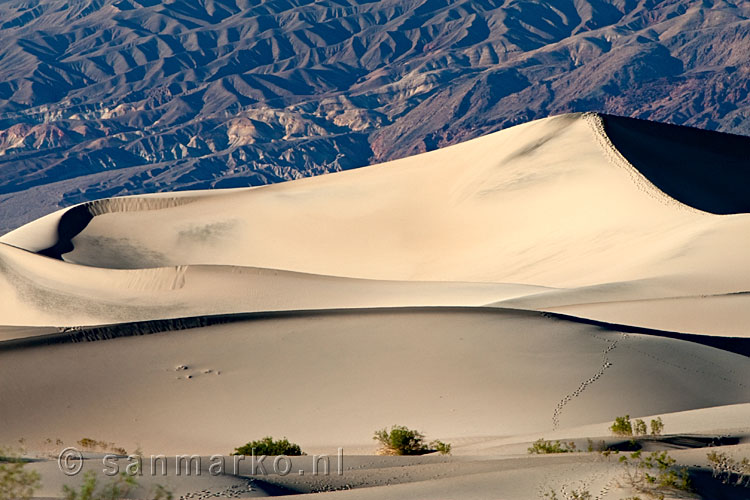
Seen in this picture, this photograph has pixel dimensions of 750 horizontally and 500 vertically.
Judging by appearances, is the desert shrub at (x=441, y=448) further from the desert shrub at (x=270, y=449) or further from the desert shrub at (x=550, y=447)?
the desert shrub at (x=270, y=449)

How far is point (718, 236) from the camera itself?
3141 cm

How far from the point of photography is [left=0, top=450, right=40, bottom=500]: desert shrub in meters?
9.29

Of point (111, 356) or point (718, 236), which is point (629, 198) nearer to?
point (718, 236)

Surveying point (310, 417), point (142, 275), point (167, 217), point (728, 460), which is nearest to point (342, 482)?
point (728, 460)

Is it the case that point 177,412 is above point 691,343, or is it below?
below

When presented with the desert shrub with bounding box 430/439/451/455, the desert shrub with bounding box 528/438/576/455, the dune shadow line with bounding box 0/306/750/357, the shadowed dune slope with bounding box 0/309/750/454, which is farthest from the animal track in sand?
the desert shrub with bounding box 528/438/576/455

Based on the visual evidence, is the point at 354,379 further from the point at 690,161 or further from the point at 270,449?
the point at 690,161

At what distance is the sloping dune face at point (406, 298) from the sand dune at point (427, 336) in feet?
0.19

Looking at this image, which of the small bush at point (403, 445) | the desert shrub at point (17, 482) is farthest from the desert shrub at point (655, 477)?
the desert shrub at point (17, 482)

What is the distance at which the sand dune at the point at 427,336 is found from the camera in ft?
51.3

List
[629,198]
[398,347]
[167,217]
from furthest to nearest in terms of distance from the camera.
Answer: [167,217] → [629,198] → [398,347]

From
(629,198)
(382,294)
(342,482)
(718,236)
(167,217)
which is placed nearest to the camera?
(342,482)

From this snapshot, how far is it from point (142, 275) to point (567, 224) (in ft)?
52.0

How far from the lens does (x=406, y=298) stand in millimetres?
27219
